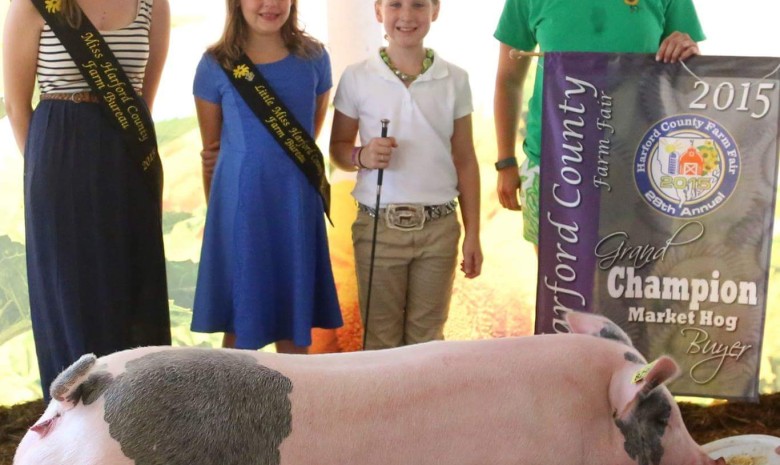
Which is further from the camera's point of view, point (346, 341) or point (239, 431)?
point (346, 341)

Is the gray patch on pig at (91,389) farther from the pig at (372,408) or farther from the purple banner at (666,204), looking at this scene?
the purple banner at (666,204)

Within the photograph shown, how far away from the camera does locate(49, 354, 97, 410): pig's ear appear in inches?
49.3

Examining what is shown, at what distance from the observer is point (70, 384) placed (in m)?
1.25

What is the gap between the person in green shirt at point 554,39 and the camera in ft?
8.05

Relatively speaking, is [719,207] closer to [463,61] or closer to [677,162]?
[677,162]

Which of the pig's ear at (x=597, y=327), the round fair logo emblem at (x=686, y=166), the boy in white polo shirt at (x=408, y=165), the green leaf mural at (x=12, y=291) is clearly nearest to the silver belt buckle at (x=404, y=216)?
the boy in white polo shirt at (x=408, y=165)

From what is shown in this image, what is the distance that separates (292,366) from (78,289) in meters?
1.24

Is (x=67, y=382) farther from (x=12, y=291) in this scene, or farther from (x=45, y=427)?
(x=12, y=291)

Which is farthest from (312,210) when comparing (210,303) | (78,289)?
(78,289)

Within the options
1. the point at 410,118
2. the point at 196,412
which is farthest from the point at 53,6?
the point at 196,412

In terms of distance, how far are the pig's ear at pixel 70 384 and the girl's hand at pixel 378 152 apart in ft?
4.45

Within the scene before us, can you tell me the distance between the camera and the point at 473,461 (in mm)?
1354

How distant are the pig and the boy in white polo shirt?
44.0 inches

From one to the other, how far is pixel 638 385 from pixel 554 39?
52.6 inches
